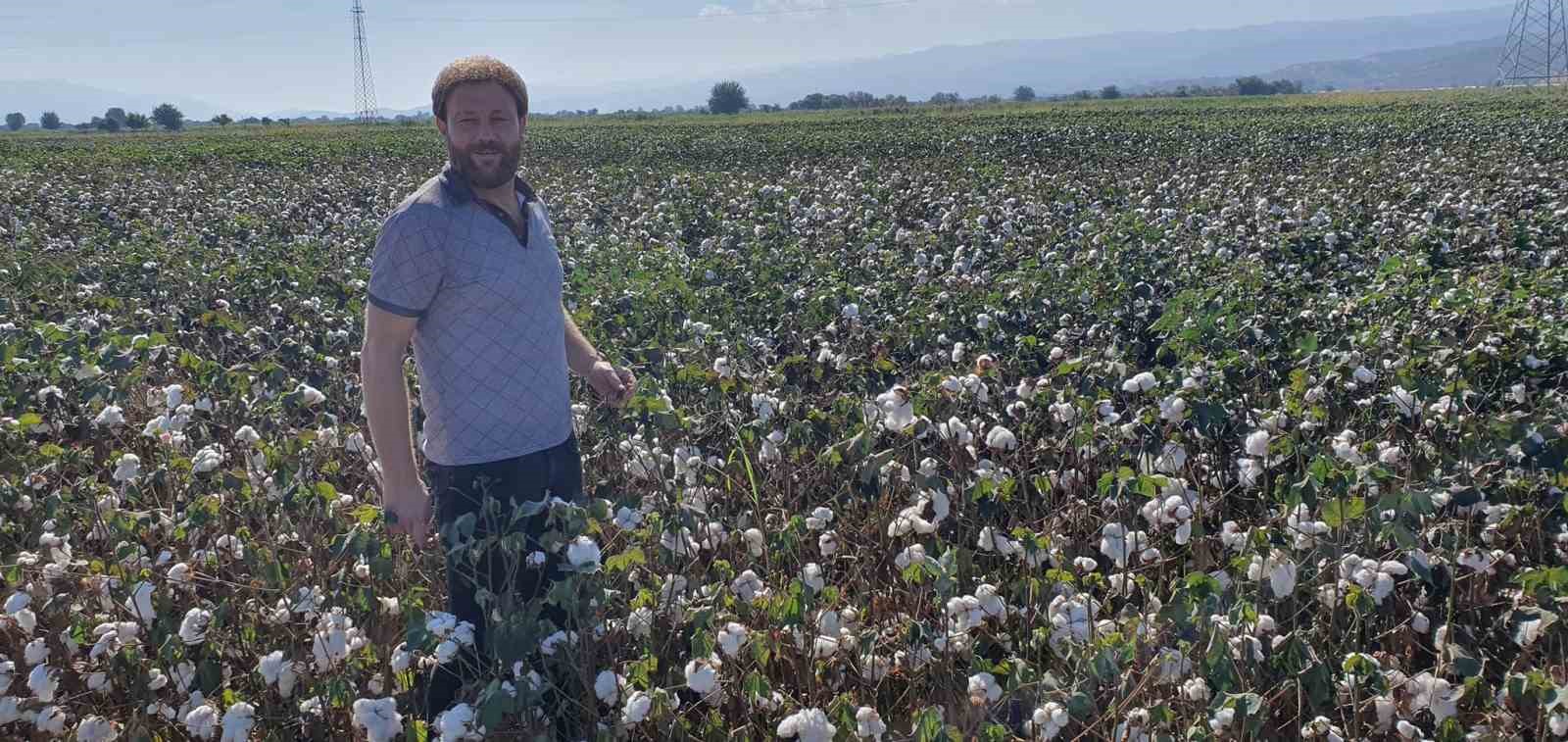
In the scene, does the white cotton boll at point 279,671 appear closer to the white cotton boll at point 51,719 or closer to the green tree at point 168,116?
the white cotton boll at point 51,719

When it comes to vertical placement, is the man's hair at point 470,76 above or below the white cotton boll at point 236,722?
above

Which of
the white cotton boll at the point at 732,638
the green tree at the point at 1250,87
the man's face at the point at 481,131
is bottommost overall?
the white cotton boll at the point at 732,638

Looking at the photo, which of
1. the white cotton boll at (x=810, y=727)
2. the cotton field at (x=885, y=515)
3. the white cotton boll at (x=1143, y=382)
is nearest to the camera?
the white cotton boll at (x=810, y=727)

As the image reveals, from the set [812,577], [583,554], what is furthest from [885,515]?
[583,554]

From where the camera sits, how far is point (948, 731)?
2.20m

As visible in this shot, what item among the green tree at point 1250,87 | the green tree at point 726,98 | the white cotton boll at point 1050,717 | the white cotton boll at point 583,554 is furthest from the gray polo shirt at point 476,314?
the green tree at point 1250,87

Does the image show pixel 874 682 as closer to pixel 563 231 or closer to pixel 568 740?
pixel 568 740

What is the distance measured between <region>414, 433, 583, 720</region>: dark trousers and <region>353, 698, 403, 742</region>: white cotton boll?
1.33ft

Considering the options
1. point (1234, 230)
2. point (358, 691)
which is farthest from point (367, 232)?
point (358, 691)

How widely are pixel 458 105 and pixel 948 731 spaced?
198 cm

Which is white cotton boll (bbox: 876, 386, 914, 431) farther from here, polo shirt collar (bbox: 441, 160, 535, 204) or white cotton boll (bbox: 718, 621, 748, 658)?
polo shirt collar (bbox: 441, 160, 535, 204)

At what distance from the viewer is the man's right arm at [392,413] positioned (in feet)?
9.21

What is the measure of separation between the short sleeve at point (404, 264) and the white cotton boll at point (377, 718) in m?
0.98

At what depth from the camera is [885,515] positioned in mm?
4180
